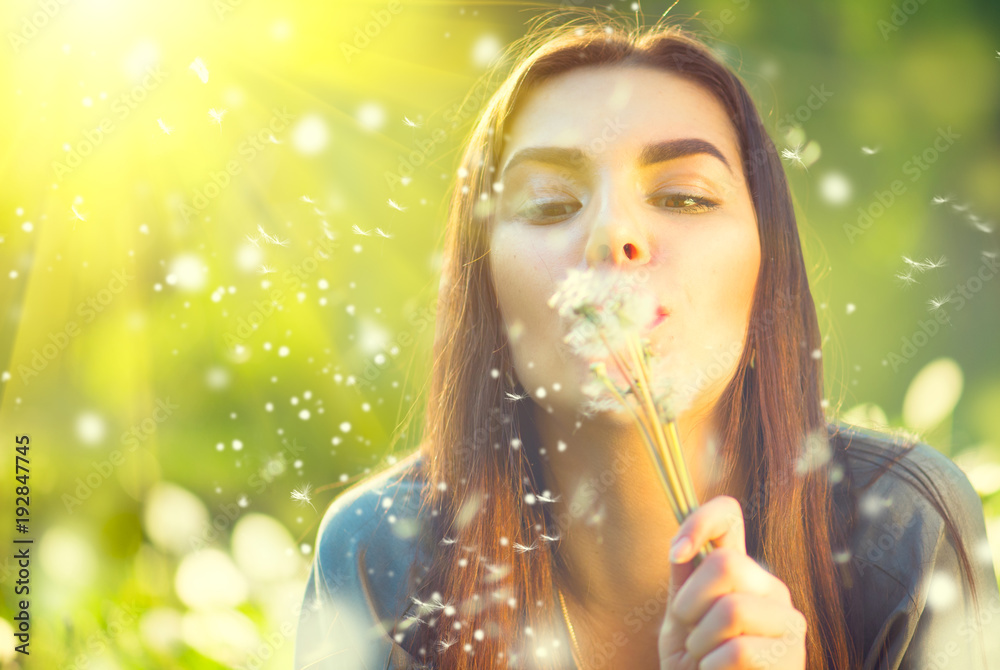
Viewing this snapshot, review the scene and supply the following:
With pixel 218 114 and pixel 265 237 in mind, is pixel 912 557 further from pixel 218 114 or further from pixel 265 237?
pixel 218 114

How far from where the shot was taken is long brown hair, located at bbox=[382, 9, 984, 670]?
823 mm

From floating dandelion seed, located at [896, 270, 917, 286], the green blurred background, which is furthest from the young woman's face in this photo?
floating dandelion seed, located at [896, 270, 917, 286]

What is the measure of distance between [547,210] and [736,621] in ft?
1.57

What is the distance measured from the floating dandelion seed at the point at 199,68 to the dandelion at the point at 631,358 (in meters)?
0.97

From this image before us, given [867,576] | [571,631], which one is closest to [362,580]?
[571,631]

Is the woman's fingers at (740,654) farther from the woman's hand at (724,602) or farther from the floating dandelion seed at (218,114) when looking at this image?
the floating dandelion seed at (218,114)

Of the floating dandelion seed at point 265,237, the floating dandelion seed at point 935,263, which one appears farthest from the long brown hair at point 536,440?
the floating dandelion seed at point 265,237

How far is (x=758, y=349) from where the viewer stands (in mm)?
852

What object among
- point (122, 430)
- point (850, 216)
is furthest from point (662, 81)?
point (122, 430)

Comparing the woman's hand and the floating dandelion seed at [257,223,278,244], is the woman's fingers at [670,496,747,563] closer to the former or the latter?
the woman's hand

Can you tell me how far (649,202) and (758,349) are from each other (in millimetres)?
278

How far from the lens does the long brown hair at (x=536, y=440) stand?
82 cm

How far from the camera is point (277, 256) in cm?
132

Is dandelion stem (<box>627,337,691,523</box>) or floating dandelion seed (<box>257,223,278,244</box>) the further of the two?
floating dandelion seed (<box>257,223,278,244</box>)
